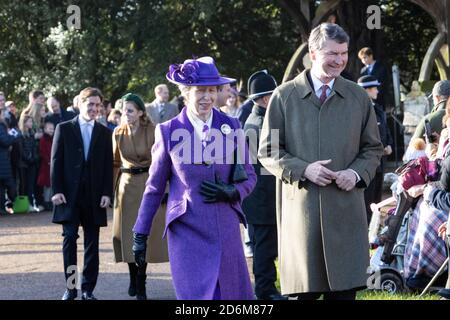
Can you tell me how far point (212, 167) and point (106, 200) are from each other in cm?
364

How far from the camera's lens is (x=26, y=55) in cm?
2916

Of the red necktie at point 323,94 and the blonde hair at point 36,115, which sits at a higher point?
the red necktie at point 323,94

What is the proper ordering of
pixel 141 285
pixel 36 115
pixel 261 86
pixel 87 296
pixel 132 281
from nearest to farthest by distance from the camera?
1. pixel 87 296
2. pixel 141 285
3. pixel 261 86
4. pixel 132 281
5. pixel 36 115

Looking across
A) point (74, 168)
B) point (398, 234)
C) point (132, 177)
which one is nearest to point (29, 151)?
point (132, 177)

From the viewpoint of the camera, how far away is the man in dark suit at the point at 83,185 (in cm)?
1040

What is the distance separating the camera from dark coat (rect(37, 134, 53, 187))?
1977 cm

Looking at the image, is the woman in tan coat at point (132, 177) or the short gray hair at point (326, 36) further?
the woman in tan coat at point (132, 177)

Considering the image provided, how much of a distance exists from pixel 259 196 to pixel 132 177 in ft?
4.42

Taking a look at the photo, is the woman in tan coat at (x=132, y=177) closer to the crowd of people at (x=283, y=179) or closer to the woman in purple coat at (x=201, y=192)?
the crowd of people at (x=283, y=179)

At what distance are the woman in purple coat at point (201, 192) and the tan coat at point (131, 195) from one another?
3.79 meters

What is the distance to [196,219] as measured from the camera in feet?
22.5

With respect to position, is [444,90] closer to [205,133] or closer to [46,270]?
[46,270]

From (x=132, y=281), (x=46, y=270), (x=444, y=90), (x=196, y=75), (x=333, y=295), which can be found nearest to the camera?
(x=196, y=75)

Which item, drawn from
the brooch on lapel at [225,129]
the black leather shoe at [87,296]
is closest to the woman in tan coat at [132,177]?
the black leather shoe at [87,296]
